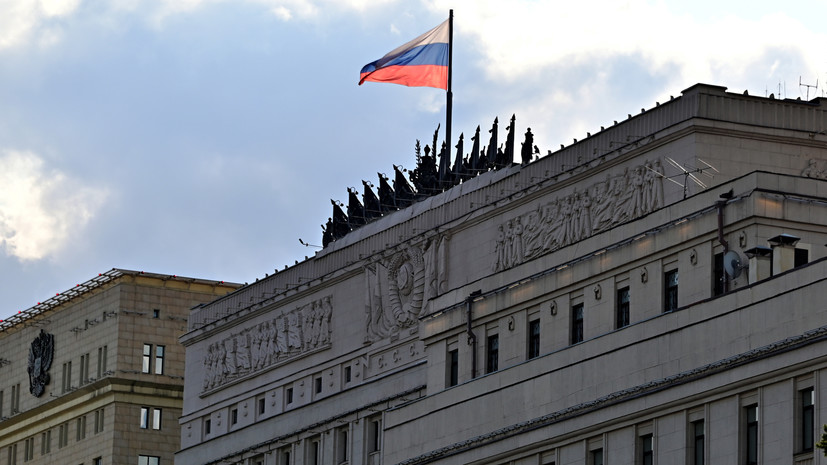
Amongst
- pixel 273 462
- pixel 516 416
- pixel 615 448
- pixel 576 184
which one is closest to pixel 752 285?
pixel 615 448

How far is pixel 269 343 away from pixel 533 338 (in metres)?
27.4

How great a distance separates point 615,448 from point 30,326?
6534 centimetres

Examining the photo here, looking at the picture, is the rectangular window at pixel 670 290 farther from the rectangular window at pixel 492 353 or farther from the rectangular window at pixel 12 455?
the rectangular window at pixel 12 455

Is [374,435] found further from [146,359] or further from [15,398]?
[15,398]

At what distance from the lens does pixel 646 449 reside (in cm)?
6100

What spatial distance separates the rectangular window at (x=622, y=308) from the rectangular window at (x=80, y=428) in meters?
53.8

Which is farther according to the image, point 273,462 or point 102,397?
point 102,397

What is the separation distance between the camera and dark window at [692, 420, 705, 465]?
58.7 metres

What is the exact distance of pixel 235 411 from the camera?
97.6 metres

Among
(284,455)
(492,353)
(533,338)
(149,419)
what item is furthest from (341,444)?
(149,419)

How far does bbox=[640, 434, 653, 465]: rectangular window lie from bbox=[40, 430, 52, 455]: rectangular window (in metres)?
62.2

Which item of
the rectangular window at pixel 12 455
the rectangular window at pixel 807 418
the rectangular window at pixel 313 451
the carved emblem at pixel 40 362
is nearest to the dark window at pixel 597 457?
the rectangular window at pixel 807 418

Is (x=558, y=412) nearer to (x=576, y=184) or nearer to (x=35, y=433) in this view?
(x=576, y=184)

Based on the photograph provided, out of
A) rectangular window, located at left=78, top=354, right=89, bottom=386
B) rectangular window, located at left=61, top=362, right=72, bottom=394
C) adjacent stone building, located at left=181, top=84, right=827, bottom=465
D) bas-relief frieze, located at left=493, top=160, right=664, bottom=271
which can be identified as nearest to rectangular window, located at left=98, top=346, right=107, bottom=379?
rectangular window, located at left=78, top=354, right=89, bottom=386
